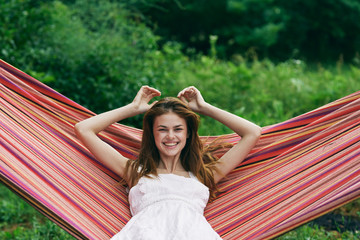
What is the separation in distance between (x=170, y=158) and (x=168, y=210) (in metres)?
0.29

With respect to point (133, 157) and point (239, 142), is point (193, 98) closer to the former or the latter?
point (239, 142)

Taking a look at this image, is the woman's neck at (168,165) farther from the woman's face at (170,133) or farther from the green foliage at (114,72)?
the green foliage at (114,72)

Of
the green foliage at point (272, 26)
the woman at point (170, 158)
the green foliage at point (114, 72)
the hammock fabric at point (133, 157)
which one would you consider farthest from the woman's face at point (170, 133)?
the green foliage at point (272, 26)

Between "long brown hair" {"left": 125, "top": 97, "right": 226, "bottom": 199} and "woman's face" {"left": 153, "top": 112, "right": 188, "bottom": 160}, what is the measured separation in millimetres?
27

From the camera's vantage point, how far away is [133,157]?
2.33m

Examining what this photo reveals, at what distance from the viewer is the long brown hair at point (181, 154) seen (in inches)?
83.6

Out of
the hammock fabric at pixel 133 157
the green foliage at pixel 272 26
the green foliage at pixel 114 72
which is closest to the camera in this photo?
the hammock fabric at pixel 133 157

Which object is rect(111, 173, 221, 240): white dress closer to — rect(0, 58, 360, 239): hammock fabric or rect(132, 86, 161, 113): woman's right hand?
rect(0, 58, 360, 239): hammock fabric

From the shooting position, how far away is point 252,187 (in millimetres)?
2170

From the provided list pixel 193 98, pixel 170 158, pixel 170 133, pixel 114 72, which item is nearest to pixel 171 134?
pixel 170 133

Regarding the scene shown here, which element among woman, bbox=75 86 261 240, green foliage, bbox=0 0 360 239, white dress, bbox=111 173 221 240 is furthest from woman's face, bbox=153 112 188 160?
green foliage, bbox=0 0 360 239

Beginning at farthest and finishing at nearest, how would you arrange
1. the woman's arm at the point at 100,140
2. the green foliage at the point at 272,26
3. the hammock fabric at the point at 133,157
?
the green foliage at the point at 272,26
the woman's arm at the point at 100,140
the hammock fabric at the point at 133,157

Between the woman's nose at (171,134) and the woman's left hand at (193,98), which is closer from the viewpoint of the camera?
the woman's nose at (171,134)

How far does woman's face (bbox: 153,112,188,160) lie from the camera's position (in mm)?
2094
